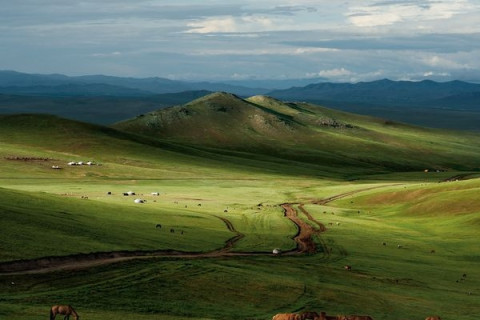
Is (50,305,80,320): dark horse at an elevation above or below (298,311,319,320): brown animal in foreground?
above

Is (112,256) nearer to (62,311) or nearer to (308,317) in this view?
(62,311)

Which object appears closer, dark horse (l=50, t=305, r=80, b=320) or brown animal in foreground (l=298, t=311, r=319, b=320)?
dark horse (l=50, t=305, r=80, b=320)

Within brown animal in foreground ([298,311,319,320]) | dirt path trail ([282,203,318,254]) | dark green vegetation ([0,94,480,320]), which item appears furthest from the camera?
dirt path trail ([282,203,318,254])

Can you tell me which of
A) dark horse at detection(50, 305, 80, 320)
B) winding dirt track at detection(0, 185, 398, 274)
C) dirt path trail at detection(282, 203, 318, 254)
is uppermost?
dark horse at detection(50, 305, 80, 320)

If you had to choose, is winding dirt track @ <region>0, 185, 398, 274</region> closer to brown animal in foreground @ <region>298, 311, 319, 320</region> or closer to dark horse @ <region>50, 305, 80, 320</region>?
dark horse @ <region>50, 305, 80, 320</region>

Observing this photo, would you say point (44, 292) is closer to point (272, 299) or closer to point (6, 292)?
point (6, 292)

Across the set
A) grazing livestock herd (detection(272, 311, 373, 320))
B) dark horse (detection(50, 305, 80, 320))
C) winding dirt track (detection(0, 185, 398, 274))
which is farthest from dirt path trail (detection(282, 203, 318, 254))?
dark horse (detection(50, 305, 80, 320))

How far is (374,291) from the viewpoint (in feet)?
191

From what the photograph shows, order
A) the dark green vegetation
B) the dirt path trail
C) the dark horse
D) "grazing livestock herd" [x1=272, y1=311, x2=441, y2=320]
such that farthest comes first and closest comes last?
the dirt path trail, the dark green vegetation, "grazing livestock herd" [x1=272, y1=311, x2=441, y2=320], the dark horse

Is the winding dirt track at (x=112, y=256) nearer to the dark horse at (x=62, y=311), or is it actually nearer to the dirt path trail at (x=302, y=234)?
the dirt path trail at (x=302, y=234)

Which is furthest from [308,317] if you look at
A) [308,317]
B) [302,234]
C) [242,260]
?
[302,234]

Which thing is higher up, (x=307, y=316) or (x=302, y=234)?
(x=307, y=316)

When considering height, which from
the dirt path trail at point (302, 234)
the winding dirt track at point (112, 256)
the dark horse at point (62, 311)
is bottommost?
the dirt path trail at point (302, 234)

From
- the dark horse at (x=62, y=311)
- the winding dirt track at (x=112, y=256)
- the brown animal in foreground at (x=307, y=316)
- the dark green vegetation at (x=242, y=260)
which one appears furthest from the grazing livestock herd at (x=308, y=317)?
the winding dirt track at (x=112, y=256)
